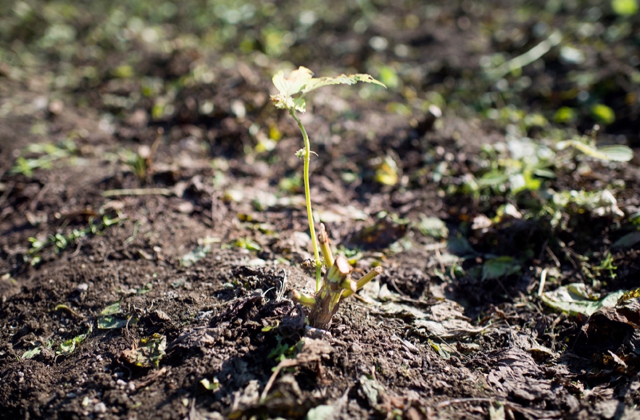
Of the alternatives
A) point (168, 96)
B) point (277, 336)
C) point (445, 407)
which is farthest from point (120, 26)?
point (445, 407)

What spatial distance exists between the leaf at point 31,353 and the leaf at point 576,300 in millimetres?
2264

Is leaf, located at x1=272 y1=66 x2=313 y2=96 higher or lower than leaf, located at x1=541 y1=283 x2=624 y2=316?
below

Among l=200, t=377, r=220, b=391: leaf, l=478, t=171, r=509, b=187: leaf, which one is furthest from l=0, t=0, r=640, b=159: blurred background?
l=200, t=377, r=220, b=391: leaf

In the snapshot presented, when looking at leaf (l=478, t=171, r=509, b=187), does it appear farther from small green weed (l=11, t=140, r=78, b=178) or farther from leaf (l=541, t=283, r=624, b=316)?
small green weed (l=11, t=140, r=78, b=178)

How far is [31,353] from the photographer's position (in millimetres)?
1729

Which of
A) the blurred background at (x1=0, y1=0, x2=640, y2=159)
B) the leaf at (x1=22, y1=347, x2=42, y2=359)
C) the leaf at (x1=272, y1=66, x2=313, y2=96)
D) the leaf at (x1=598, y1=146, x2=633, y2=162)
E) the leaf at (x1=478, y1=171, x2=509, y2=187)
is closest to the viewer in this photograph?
the leaf at (x1=272, y1=66, x2=313, y2=96)

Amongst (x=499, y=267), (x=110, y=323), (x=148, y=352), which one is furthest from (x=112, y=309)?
(x=499, y=267)

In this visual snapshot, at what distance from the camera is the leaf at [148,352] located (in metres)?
1.61

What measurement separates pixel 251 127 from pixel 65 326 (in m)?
1.90

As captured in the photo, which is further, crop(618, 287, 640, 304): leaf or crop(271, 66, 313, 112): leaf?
crop(618, 287, 640, 304): leaf

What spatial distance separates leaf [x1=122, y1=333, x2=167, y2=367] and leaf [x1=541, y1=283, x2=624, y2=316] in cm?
174

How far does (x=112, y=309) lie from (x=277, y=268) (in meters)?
0.75

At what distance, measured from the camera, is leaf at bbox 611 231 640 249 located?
2.15 m

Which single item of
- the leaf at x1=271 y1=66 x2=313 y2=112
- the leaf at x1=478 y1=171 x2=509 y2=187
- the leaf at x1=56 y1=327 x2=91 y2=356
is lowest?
the leaf at x1=478 y1=171 x2=509 y2=187
